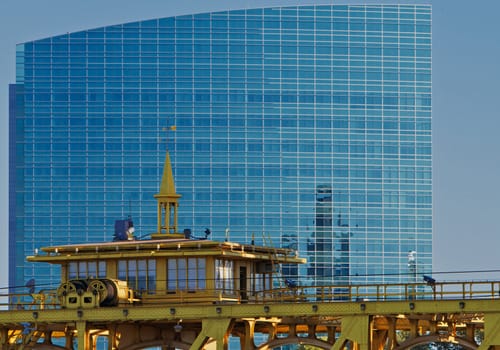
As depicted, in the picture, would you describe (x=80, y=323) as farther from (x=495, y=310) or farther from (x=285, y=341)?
(x=495, y=310)

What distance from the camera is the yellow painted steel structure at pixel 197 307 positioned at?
81312mm

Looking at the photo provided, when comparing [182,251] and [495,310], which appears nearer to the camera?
[495,310]

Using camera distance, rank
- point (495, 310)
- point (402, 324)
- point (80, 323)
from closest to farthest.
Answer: point (495, 310), point (80, 323), point (402, 324)

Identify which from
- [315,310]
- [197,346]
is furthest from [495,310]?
[197,346]

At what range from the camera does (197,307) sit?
272ft

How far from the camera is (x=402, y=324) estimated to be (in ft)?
303

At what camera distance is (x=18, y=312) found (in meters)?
86.6

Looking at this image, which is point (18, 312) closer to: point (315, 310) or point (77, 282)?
point (77, 282)

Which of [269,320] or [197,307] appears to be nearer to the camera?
[197,307]

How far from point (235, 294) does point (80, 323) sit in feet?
29.5

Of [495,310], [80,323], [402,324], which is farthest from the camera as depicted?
[402,324]

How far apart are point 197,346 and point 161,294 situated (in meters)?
5.90

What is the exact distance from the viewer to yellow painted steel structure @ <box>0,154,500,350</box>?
8131 cm

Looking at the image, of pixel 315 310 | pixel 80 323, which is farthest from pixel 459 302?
pixel 80 323
